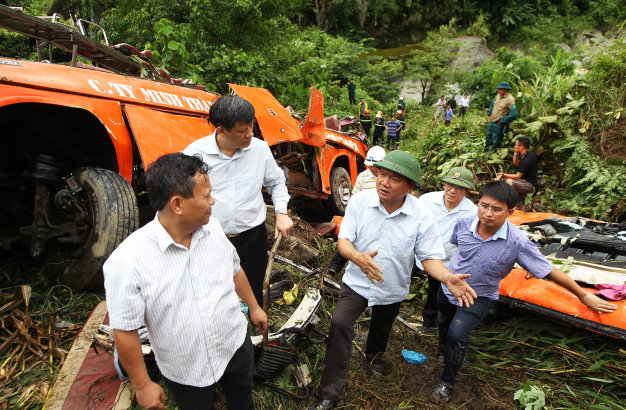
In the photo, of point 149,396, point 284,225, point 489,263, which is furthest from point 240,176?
point 489,263

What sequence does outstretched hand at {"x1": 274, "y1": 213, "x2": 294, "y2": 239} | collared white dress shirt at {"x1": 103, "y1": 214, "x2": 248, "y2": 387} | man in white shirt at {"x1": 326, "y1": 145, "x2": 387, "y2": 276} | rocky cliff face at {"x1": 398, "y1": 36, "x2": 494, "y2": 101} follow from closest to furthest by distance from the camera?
collared white dress shirt at {"x1": 103, "y1": 214, "x2": 248, "y2": 387} → outstretched hand at {"x1": 274, "y1": 213, "x2": 294, "y2": 239} → man in white shirt at {"x1": 326, "y1": 145, "x2": 387, "y2": 276} → rocky cliff face at {"x1": 398, "y1": 36, "x2": 494, "y2": 101}

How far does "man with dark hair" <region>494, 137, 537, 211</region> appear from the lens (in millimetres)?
5496

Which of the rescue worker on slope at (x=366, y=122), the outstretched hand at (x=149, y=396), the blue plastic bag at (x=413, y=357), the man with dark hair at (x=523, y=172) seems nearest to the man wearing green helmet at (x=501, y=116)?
the man with dark hair at (x=523, y=172)

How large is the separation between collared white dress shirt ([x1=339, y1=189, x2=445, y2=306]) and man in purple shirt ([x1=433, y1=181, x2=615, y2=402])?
0.42m

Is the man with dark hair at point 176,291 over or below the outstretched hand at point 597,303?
over

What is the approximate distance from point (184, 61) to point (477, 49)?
23.0 m

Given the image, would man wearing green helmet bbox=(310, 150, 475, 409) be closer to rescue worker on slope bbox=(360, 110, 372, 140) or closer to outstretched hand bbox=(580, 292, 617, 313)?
outstretched hand bbox=(580, 292, 617, 313)

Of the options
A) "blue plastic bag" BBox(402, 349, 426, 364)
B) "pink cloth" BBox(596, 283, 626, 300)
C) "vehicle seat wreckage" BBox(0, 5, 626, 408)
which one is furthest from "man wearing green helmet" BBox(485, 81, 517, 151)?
"blue plastic bag" BBox(402, 349, 426, 364)

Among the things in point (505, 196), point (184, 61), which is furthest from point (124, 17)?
point (505, 196)

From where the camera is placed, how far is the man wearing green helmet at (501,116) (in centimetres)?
692

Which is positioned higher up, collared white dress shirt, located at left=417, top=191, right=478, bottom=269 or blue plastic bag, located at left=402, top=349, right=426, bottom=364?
collared white dress shirt, located at left=417, top=191, right=478, bottom=269

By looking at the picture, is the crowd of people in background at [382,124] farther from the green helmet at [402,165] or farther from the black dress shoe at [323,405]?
the black dress shoe at [323,405]

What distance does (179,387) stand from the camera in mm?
1616

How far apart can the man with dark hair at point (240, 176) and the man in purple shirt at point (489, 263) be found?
1.37 metres
